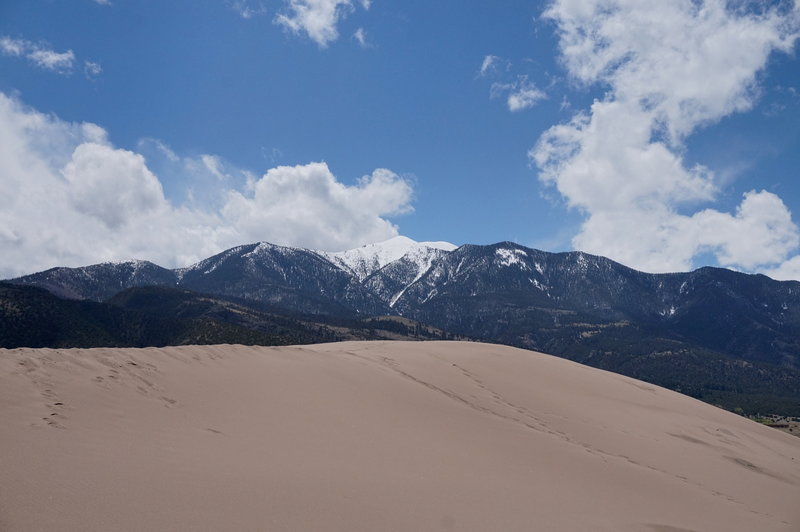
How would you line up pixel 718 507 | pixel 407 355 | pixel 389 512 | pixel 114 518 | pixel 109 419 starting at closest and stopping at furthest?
pixel 114 518 < pixel 389 512 < pixel 109 419 < pixel 718 507 < pixel 407 355

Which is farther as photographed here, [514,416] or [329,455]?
[514,416]

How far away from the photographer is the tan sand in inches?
249

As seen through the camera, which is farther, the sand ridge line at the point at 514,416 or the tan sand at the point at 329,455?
the sand ridge line at the point at 514,416

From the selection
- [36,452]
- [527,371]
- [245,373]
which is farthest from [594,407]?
[36,452]

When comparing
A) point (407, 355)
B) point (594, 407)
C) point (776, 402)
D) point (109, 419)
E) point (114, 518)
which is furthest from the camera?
point (776, 402)

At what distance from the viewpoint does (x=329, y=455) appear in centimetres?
939

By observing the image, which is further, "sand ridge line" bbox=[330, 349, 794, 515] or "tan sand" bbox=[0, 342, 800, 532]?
"sand ridge line" bbox=[330, 349, 794, 515]

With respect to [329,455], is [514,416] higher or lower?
higher

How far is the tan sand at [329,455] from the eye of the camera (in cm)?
632

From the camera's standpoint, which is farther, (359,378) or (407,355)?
(407,355)

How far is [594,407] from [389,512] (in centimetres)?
1496

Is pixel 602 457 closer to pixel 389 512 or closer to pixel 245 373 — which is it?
pixel 389 512

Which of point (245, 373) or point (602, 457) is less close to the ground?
point (245, 373)

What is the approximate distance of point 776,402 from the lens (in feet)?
484
